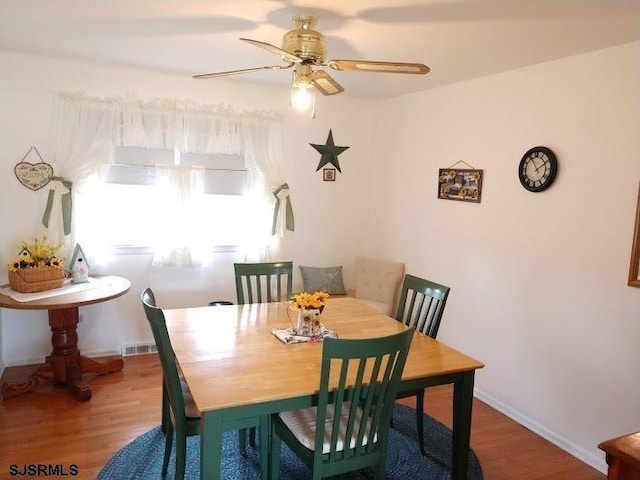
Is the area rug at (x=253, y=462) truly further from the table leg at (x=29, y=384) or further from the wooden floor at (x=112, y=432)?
the table leg at (x=29, y=384)

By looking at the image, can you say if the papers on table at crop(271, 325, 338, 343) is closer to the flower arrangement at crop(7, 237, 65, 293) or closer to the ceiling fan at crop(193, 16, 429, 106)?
the ceiling fan at crop(193, 16, 429, 106)

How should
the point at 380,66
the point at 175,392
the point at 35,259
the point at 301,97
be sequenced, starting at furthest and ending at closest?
1. the point at 35,259
2. the point at 301,97
3. the point at 380,66
4. the point at 175,392

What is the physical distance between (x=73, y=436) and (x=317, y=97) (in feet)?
11.0

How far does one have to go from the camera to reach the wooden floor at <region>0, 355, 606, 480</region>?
2.50 m

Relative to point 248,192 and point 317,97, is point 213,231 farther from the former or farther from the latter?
point 317,97

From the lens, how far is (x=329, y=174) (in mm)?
4570

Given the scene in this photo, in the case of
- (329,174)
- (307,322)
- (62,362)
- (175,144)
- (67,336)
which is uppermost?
(175,144)

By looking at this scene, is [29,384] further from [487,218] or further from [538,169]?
[538,169]

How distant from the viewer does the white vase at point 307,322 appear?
2.34 meters

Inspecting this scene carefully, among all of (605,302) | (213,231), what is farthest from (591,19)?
(213,231)

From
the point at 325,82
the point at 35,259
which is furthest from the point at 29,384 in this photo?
the point at 325,82

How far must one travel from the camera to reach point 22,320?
3559 mm

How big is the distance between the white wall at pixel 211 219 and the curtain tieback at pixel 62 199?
73mm

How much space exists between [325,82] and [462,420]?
1.87 m
